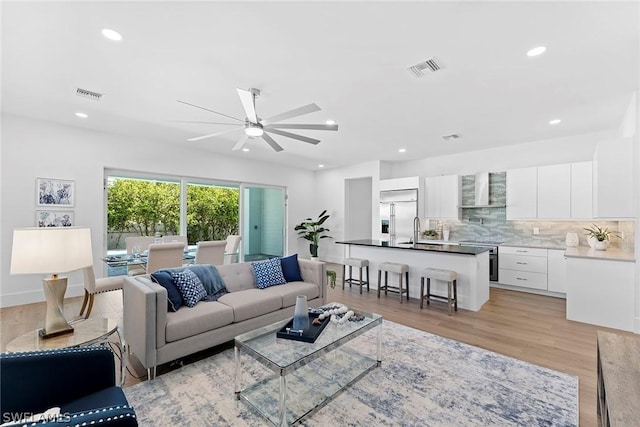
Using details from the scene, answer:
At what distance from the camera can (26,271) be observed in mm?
1765

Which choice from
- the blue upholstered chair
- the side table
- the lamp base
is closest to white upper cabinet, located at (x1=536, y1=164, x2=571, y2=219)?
the blue upholstered chair

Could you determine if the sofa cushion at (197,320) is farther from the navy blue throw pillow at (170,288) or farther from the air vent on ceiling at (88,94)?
the air vent on ceiling at (88,94)

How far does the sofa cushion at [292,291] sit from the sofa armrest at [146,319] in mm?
1232

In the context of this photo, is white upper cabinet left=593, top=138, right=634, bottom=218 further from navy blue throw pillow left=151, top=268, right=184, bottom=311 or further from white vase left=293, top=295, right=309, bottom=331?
navy blue throw pillow left=151, top=268, right=184, bottom=311

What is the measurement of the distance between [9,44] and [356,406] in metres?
4.08

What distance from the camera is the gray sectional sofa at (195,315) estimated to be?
236 centimetres

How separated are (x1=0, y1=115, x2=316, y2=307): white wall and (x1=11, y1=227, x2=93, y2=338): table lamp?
11.5 ft

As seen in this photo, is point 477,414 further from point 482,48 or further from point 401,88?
point 401,88

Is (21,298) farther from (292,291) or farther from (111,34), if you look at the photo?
(111,34)

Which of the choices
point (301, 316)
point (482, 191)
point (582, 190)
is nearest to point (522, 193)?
point (482, 191)

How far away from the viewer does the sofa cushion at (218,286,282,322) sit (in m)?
2.93

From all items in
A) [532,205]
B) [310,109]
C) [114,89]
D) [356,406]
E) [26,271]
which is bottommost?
→ [356,406]

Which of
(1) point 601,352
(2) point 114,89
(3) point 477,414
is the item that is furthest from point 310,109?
(3) point 477,414

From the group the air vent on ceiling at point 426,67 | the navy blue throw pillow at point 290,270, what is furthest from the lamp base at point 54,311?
the air vent on ceiling at point 426,67
